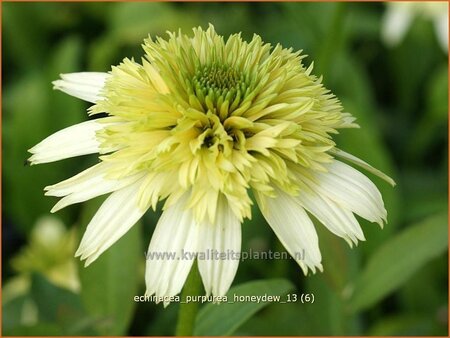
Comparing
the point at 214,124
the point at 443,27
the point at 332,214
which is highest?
the point at 443,27

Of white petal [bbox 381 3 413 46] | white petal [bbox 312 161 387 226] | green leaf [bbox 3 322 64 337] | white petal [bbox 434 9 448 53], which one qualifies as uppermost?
white petal [bbox 381 3 413 46]

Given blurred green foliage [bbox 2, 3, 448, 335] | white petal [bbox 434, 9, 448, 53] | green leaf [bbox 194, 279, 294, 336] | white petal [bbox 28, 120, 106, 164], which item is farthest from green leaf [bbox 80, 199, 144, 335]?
white petal [bbox 434, 9, 448, 53]

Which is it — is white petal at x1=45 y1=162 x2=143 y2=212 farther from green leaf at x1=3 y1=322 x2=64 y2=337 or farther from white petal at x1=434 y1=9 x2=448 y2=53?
white petal at x1=434 y1=9 x2=448 y2=53

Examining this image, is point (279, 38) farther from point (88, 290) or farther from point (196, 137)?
point (196, 137)

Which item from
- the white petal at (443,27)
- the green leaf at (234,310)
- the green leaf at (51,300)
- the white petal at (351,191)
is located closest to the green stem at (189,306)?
the green leaf at (234,310)

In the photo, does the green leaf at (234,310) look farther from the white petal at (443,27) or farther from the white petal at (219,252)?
the white petal at (443,27)

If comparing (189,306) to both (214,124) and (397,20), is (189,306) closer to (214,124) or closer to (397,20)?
(214,124)

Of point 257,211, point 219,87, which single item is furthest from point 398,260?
point 219,87
